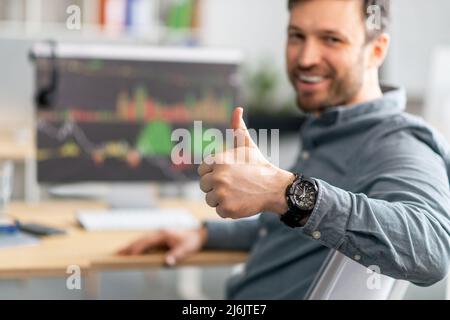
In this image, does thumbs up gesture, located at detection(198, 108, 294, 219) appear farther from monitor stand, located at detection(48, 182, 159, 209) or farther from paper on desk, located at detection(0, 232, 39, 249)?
monitor stand, located at detection(48, 182, 159, 209)

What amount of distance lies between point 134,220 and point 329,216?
3.14ft

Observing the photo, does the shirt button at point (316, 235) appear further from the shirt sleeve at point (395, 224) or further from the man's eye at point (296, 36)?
the man's eye at point (296, 36)

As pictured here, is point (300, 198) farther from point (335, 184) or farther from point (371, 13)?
point (371, 13)

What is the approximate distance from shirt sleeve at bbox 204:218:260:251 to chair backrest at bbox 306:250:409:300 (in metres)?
0.54

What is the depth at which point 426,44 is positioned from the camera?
4.34 metres

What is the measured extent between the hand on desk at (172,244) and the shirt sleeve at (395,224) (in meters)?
0.60

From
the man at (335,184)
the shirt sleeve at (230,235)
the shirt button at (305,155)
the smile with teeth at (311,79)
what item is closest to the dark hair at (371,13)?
the man at (335,184)

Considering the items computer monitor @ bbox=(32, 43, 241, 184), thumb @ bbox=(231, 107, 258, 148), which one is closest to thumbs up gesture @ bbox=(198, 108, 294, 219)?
thumb @ bbox=(231, 107, 258, 148)

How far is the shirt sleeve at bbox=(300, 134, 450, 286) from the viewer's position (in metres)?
0.84

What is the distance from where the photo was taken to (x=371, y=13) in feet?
3.84

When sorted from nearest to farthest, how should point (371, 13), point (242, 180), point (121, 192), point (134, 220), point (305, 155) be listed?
point (242, 180) < point (371, 13) < point (305, 155) < point (134, 220) < point (121, 192)

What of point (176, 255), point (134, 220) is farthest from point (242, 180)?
point (134, 220)

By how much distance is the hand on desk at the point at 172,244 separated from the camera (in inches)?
57.9

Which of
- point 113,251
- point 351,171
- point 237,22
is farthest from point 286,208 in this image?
point 237,22
